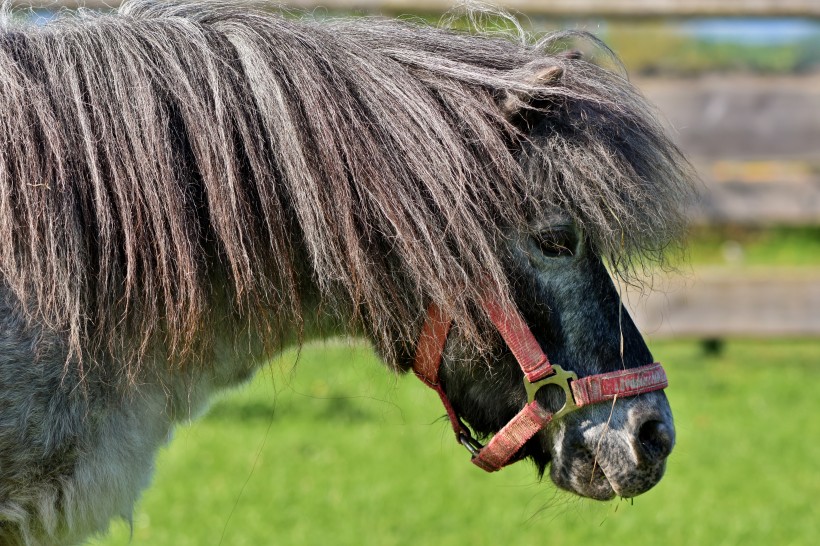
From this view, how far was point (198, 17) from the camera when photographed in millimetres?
2141

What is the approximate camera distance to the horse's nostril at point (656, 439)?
7.04ft

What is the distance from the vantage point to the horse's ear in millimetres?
2035

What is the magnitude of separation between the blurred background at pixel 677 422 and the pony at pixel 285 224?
Result: 149 centimetres

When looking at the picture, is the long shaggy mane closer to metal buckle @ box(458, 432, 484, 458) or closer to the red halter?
the red halter

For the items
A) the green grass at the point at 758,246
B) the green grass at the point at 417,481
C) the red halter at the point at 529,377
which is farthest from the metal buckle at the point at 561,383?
the green grass at the point at 758,246

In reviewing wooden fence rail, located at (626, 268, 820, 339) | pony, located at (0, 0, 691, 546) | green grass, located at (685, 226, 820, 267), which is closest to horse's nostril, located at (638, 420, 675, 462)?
pony, located at (0, 0, 691, 546)

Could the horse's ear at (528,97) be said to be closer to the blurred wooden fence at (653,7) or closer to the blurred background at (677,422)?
the blurred background at (677,422)

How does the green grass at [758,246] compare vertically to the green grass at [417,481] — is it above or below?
below

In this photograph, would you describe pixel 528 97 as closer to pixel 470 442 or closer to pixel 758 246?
pixel 470 442

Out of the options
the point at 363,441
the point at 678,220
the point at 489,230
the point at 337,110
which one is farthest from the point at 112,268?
the point at 363,441

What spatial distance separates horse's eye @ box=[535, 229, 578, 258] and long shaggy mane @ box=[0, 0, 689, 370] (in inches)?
2.0

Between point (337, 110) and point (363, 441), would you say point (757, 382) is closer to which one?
point (363, 441)

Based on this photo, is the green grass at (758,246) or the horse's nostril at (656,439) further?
the green grass at (758,246)

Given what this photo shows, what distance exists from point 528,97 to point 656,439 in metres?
0.87
